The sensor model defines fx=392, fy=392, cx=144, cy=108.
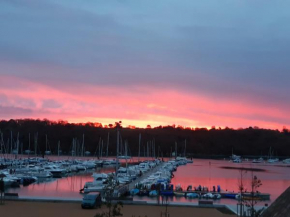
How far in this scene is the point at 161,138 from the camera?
118m

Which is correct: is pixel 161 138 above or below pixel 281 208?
above

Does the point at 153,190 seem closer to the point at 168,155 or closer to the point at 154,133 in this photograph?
the point at 168,155

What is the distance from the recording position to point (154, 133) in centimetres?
12275

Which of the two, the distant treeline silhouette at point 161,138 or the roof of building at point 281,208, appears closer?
the roof of building at point 281,208

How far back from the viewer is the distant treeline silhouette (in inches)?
4131

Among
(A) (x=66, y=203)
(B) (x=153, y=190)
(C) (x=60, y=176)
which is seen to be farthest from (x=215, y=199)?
(C) (x=60, y=176)

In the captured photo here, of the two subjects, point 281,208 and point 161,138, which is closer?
point 281,208

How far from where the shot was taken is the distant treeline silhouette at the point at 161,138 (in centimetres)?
10494

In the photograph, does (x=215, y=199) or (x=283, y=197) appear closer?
(x=283, y=197)

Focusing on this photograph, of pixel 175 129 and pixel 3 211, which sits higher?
pixel 175 129

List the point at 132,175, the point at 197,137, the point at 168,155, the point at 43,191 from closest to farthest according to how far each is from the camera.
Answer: the point at 43,191 < the point at 132,175 < the point at 168,155 < the point at 197,137

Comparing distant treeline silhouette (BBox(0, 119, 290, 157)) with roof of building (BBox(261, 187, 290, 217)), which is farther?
distant treeline silhouette (BBox(0, 119, 290, 157))

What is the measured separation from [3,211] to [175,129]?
120460 mm

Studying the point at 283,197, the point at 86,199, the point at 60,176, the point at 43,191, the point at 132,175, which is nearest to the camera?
the point at 283,197
